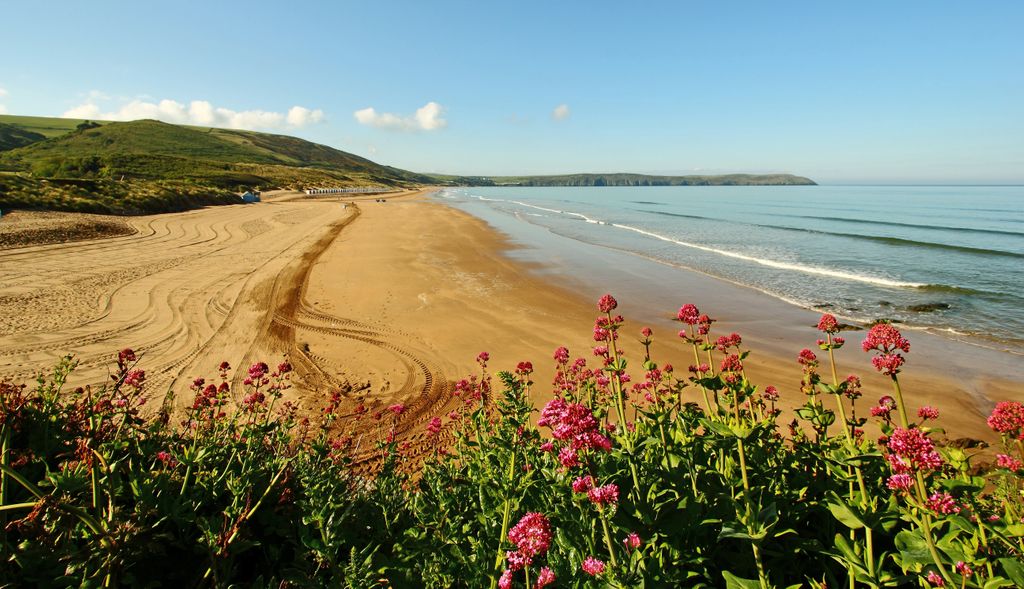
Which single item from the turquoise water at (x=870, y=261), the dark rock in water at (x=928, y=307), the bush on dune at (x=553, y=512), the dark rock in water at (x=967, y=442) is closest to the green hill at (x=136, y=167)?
the turquoise water at (x=870, y=261)

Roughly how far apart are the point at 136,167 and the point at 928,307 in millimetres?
83018

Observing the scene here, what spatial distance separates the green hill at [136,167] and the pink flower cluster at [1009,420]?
3679cm

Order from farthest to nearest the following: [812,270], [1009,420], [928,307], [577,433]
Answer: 1. [812,270]
2. [928,307]
3. [1009,420]
4. [577,433]

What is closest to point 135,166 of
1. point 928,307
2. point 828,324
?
point 828,324

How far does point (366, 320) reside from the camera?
1189cm

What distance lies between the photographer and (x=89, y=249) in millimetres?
17875

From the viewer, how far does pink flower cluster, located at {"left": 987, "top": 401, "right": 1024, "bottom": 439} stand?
6.98 feet

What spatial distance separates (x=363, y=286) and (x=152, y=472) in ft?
42.7

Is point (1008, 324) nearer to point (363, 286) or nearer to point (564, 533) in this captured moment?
point (564, 533)

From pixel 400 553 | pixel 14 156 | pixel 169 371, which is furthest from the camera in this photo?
pixel 14 156

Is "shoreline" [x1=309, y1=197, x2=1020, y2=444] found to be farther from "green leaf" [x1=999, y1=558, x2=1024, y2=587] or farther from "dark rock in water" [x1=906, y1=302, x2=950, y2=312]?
"green leaf" [x1=999, y1=558, x2=1024, y2=587]

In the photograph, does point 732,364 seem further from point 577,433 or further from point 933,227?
point 933,227

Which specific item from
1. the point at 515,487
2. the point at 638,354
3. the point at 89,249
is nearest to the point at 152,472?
the point at 515,487

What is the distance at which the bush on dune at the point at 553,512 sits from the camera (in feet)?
6.12
